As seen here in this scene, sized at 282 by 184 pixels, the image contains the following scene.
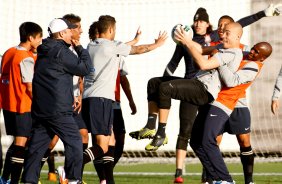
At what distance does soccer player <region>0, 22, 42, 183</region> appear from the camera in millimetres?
11188

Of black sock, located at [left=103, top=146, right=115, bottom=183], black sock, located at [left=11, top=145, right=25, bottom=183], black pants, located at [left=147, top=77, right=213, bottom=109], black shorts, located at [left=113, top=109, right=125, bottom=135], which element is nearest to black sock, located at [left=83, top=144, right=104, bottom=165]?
black sock, located at [left=103, top=146, right=115, bottom=183]

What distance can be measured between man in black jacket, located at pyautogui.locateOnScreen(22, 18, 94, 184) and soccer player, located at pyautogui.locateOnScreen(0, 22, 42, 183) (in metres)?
1.32

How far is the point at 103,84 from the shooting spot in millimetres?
10969

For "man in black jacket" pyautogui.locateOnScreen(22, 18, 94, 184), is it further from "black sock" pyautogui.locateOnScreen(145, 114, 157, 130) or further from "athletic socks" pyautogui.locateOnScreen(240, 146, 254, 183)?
"athletic socks" pyautogui.locateOnScreen(240, 146, 254, 183)

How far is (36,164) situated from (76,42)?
1370 millimetres

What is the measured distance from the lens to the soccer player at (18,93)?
11.2 metres

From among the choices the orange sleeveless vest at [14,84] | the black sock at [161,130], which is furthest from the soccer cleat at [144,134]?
the orange sleeveless vest at [14,84]

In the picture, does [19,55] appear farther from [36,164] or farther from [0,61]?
[36,164]

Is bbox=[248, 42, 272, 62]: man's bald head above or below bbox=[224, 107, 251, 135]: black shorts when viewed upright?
above

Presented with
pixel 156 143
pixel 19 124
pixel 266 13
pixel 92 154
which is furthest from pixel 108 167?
pixel 266 13

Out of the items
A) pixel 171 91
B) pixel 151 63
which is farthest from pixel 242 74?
pixel 151 63

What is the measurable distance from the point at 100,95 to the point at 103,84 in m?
0.13

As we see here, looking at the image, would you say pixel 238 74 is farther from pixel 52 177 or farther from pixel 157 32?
pixel 157 32

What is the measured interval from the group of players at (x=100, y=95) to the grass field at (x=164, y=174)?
1.03 meters
